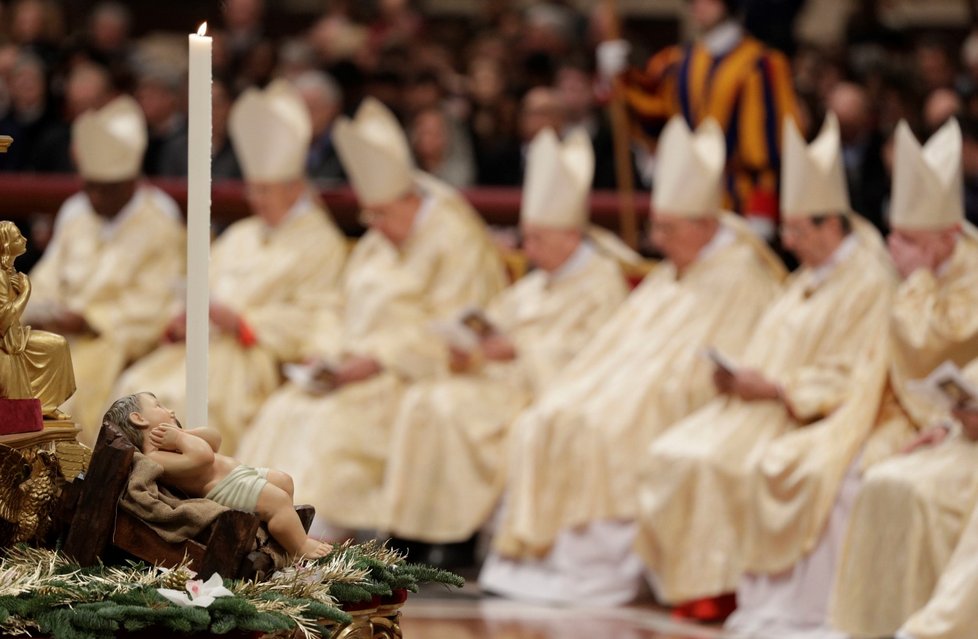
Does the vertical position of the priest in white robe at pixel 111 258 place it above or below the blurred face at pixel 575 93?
below

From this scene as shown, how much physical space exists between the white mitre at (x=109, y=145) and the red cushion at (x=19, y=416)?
7.14 m

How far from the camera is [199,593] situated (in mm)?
2094

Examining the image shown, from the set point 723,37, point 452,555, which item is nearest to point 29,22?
point 723,37

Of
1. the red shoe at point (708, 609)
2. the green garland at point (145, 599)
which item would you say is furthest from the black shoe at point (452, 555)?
the green garland at point (145, 599)

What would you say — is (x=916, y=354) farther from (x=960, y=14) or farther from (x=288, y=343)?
(x=960, y=14)

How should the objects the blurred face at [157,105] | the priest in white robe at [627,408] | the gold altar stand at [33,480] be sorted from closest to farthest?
the gold altar stand at [33,480]
the priest in white robe at [627,408]
the blurred face at [157,105]

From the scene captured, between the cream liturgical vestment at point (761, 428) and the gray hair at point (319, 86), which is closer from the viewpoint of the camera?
the cream liturgical vestment at point (761, 428)

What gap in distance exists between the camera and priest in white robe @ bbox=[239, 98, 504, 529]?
8.28 meters

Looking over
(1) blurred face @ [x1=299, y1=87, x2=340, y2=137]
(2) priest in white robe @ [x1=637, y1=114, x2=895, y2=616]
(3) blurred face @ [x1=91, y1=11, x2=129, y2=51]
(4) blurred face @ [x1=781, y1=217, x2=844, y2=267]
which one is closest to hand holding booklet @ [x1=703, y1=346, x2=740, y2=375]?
(2) priest in white robe @ [x1=637, y1=114, x2=895, y2=616]

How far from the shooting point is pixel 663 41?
50.2 feet

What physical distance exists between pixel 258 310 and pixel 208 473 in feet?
22.1

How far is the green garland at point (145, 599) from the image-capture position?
2062mm

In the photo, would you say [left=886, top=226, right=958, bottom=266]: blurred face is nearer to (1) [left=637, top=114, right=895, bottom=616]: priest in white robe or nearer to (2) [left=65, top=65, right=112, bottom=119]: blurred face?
(1) [left=637, top=114, right=895, bottom=616]: priest in white robe

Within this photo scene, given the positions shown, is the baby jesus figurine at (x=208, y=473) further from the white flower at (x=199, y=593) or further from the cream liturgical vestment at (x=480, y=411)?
the cream liturgical vestment at (x=480, y=411)
